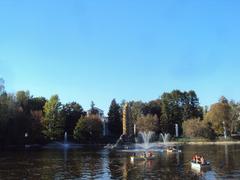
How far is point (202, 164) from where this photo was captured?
56.2 m

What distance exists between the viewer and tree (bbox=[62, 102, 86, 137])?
526 feet

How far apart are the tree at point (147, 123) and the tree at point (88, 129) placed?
14837 mm

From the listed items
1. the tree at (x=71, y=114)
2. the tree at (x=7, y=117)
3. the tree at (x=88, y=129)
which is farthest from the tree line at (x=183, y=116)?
the tree at (x=7, y=117)

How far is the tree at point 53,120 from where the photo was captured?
14488 centimetres

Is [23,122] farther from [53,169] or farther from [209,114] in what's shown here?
[53,169]

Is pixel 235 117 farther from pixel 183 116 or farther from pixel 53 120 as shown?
pixel 53 120

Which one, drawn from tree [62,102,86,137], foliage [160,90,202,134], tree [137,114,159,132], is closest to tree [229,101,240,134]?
foliage [160,90,202,134]

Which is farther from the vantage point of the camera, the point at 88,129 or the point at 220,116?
the point at 88,129

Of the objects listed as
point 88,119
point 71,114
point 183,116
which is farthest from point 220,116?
point 71,114

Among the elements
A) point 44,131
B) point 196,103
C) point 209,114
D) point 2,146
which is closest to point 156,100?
point 196,103

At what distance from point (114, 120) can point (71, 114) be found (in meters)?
18.1

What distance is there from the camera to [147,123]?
159m

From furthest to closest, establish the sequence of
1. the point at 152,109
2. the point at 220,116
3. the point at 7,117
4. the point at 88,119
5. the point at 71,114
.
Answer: the point at 152,109
the point at 71,114
the point at 88,119
the point at 220,116
the point at 7,117

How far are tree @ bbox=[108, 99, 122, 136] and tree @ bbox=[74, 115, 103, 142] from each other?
18.9m
